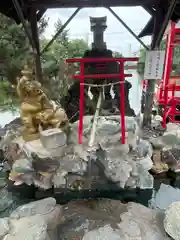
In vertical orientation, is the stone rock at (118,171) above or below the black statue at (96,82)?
below

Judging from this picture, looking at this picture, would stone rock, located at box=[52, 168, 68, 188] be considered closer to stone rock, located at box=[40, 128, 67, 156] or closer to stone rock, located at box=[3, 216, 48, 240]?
stone rock, located at box=[40, 128, 67, 156]

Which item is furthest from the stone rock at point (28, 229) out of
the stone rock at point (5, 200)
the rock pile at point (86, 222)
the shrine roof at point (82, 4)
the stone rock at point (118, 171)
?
the shrine roof at point (82, 4)

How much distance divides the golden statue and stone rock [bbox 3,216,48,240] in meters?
1.28

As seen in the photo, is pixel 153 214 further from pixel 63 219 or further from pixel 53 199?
pixel 53 199

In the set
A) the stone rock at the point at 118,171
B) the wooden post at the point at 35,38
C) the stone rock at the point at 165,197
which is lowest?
the stone rock at the point at 165,197

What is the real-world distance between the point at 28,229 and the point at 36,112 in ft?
5.64

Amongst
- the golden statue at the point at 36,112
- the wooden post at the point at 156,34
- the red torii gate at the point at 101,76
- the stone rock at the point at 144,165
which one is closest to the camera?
the red torii gate at the point at 101,76

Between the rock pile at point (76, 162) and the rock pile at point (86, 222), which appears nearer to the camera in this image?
the rock pile at point (86, 222)

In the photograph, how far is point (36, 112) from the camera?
346cm

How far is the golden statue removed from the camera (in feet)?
11.1

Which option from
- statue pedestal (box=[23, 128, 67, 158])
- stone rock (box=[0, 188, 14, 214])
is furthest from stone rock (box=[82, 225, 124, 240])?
stone rock (box=[0, 188, 14, 214])

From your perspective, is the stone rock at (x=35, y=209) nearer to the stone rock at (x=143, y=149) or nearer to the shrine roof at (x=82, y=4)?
the stone rock at (x=143, y=149)

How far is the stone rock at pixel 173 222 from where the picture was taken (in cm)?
229

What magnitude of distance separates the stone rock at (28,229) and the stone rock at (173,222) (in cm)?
136
